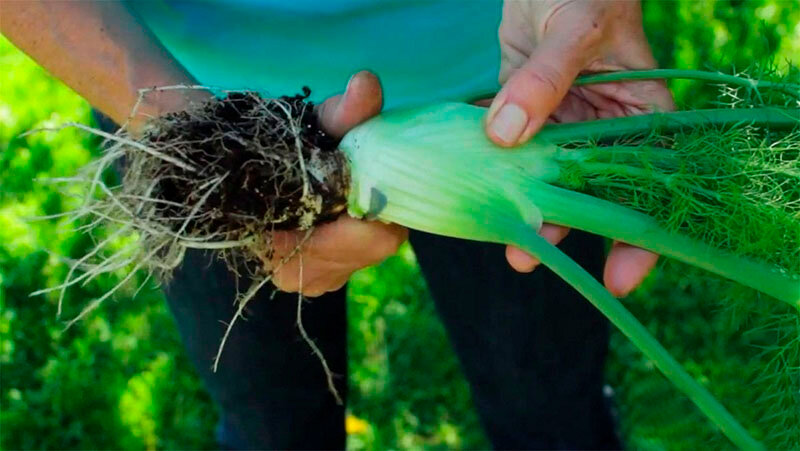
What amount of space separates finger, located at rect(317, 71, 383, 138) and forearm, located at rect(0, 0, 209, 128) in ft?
0.53

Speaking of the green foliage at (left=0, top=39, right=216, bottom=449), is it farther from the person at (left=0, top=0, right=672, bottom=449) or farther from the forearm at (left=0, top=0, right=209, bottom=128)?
the forearm at (left=0, top=0, right=209, bottom=128)

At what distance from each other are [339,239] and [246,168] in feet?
0.53

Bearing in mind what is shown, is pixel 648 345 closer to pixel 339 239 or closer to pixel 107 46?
pixel 339 239

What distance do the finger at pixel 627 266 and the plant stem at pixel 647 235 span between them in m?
0.09

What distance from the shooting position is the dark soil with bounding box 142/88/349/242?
3.73 ft

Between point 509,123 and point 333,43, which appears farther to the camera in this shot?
point 333,43

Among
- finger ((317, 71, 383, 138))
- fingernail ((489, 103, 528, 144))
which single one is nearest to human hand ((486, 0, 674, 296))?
fingernail ((489, 103, 528, 144))

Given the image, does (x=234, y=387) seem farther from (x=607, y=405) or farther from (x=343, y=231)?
(x=607, y=405)

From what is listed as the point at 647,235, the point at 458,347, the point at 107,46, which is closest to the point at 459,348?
the point at 458,347

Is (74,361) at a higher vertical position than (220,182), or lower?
lower

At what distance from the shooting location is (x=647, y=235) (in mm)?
1140

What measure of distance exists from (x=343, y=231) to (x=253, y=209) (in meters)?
0.13

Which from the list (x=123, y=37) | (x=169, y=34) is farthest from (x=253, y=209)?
(x=169, y=34)

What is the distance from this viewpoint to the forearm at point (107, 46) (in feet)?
4.00
